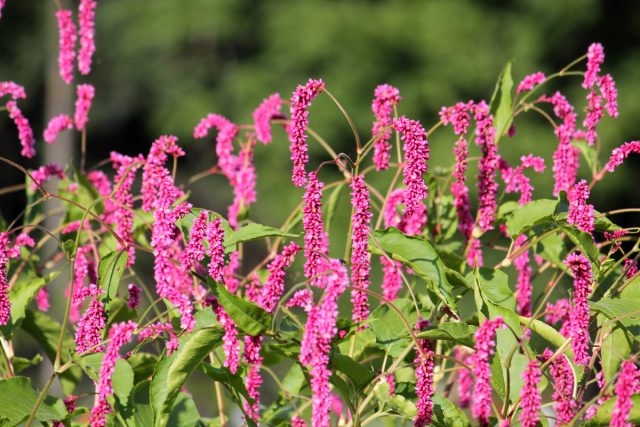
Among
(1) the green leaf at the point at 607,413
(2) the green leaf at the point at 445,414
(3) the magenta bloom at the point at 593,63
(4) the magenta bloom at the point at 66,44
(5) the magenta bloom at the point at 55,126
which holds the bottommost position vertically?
(2) the green leaf at the point at 445,414

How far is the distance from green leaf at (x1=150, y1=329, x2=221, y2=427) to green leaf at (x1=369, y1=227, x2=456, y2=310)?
1.27 feet

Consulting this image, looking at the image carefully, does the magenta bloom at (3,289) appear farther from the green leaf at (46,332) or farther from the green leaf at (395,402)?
the green leaf at (395,402)

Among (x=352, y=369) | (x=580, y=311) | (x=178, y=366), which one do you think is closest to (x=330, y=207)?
(x=352, y=369)

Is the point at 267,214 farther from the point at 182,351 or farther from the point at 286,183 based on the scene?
the point at 182,351

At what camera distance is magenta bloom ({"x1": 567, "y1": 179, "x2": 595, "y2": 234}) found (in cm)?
215

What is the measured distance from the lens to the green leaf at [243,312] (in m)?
1.99

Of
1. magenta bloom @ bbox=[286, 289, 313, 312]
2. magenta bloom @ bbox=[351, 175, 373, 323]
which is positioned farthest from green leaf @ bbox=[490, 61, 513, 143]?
magenta bloom @ bbox=[286, 289, 313, 312]

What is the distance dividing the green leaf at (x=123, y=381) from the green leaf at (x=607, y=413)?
3.12 ft

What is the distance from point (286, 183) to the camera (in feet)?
64.1

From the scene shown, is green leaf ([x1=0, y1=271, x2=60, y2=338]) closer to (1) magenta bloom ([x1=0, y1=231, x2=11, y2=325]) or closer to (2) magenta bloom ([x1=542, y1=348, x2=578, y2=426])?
(1) magenta bloom ([x1=0, y1=231, x2=11, y2=325])

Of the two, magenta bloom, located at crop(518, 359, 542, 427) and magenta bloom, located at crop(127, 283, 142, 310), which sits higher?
magenta bloom, located at crop(127, 283, 142, 310)

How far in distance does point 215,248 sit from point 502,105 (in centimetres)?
123

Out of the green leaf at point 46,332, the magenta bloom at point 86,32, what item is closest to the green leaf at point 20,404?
the green leaf at point 46,332

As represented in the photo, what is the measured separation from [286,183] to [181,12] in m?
4.95
